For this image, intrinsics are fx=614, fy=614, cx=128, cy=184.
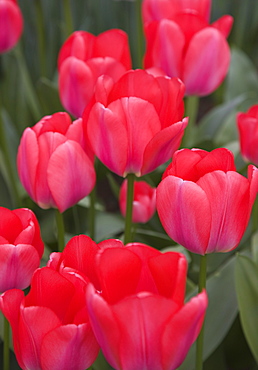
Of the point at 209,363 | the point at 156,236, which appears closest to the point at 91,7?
the point at 156,236

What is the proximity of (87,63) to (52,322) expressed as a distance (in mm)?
497

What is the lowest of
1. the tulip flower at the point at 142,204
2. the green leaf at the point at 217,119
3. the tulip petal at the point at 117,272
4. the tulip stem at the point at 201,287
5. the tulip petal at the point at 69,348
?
the green leaf at the point at 217,119

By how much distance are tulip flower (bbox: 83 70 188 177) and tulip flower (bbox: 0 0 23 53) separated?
→ 679mm

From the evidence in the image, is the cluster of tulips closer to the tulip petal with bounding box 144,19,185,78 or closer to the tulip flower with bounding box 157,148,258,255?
the tulip flower with bounding box 157,148,258,255

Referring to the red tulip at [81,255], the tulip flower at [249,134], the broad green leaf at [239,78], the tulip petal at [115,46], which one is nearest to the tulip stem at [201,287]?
the red tulip at [81,255]

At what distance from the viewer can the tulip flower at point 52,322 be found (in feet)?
1.60

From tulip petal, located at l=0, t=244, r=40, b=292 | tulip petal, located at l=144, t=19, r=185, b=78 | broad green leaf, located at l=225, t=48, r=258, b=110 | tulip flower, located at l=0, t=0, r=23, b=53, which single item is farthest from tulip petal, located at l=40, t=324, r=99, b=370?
broad green leaf, located at l=225, t=48, r=258, b=110

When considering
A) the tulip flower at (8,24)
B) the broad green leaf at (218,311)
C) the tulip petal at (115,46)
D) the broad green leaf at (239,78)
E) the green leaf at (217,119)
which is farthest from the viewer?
the broad green leaf at (239,78)

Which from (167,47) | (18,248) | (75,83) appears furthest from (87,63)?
(18,248)

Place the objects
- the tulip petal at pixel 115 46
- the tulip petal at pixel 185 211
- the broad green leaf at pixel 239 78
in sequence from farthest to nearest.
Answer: the broad green leaf at pixel 239 78 → the tulip petal at pixel 115 46 → the tulip petal at pixel 185 211

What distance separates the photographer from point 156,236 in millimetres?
1034

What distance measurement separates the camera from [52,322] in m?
0.49

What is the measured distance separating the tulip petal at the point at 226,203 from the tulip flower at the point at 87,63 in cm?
36

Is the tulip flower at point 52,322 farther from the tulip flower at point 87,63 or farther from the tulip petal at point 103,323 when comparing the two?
the tulip flower at point 87,63
